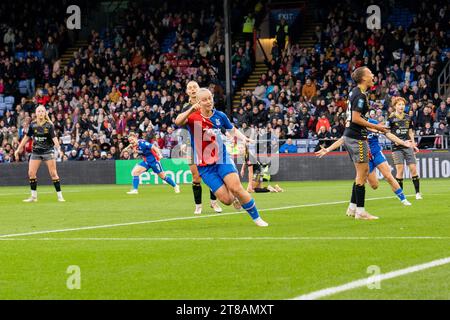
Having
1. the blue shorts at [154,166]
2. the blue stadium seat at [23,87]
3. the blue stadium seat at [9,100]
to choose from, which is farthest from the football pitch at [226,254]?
the blue stadium seat at [23,87]

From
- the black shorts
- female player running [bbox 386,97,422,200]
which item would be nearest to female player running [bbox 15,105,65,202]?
the black shorts

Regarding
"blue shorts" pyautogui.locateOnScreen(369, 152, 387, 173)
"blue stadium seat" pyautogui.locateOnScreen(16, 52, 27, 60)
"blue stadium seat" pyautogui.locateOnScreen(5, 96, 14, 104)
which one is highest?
"blue stadium seat" pyautogui.locateOnScreen(16, 52, 27, 60)

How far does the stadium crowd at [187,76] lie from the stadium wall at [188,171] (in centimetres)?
59

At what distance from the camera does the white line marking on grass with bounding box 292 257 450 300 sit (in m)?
8.05

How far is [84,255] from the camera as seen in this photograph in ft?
37.6

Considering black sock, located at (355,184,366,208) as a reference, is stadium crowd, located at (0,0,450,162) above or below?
above

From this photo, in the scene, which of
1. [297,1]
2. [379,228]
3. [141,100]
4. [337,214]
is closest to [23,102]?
[141,100]

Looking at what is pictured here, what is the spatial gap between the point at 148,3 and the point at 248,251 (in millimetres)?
41106

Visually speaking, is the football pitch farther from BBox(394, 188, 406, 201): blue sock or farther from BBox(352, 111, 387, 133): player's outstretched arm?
BBox(352, 111, 387, 133): player's outstretched arm

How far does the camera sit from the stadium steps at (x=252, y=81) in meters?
44.0

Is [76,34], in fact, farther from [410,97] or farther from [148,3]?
[410,97]

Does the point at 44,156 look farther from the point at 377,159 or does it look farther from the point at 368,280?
the point at 368,280

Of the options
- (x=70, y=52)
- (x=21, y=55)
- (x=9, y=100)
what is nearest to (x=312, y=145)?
(x=9, y=100)

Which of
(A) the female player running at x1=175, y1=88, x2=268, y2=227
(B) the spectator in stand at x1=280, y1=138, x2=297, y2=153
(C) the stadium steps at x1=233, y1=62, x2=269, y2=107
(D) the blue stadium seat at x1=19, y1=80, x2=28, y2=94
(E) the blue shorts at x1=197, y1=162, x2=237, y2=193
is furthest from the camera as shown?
(D) the blue stadium seat at x1=19, y1=80, x2=28, y2=94
